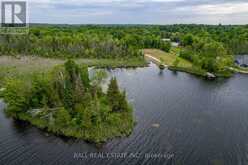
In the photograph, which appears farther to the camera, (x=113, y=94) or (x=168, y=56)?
(x=168, y=56)

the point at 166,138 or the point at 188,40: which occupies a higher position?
the point at 188,40

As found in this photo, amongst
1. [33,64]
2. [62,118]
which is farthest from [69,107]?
[33,64]

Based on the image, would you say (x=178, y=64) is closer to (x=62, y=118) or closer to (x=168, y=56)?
(x=168, y=56)

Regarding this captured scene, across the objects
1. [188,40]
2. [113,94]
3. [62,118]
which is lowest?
[62,118]

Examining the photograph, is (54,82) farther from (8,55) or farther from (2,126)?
(8,55)

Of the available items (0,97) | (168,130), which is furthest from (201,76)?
(0,97)

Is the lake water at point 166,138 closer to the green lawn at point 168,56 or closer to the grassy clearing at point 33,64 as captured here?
the grassy clearing at point 33,64
